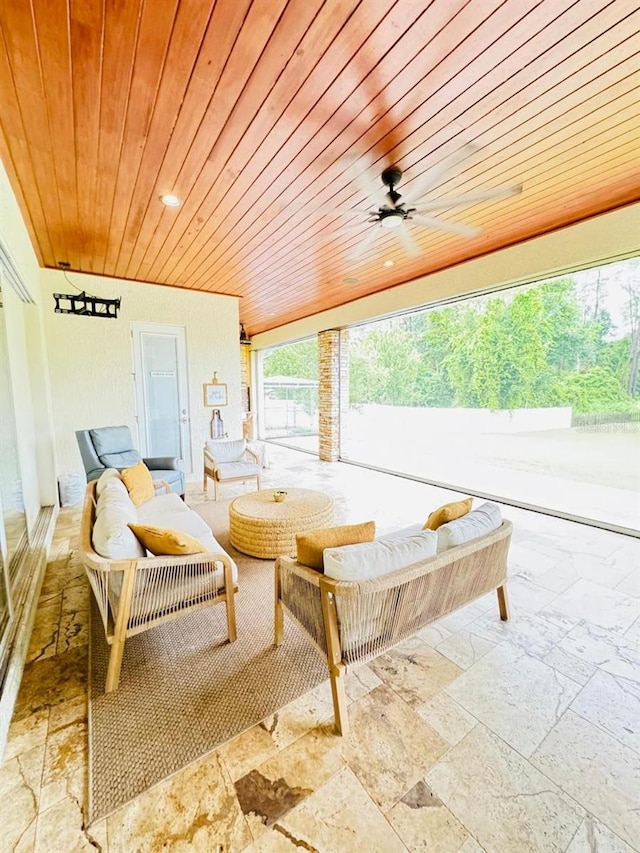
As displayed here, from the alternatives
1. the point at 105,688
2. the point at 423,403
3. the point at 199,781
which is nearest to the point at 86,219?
the point at 105,688

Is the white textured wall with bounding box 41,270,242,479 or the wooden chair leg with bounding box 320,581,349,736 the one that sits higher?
the white textured wall with bounding box 41,270,242,479

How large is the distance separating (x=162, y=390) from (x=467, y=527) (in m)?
4.77

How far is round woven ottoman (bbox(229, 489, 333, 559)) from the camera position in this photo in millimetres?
2764

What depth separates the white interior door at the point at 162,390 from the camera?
4977mm

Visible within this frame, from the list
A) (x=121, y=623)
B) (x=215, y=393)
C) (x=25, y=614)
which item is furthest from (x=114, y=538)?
(x=215, y=393)

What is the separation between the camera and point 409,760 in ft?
4.25

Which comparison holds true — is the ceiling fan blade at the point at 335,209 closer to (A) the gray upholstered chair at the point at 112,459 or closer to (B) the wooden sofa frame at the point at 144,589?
(B) the wooden sofa frame at the point at 144,589

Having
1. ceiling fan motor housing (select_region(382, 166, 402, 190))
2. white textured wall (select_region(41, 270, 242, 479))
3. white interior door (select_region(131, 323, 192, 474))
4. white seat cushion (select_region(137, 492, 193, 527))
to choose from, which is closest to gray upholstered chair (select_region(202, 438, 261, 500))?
white interior door (select_region(131, 323, 192, 474))

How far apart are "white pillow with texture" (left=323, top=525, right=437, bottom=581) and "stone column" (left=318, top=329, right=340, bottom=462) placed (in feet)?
16.7

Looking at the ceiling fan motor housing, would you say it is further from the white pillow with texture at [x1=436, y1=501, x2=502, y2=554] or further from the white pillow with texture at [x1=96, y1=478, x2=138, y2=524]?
the white pillow with texture at [x1=96, y1=478, x2=138, y2=524]

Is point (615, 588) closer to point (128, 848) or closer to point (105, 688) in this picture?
point (128, 848)

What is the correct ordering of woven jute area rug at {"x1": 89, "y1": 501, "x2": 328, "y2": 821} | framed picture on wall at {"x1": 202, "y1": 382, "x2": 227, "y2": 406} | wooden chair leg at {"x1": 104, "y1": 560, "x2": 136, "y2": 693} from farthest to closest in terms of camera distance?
framed picture on wall at {"x1": 202, "y1": 382, "x2": 227, "y2": 406}
wooden chair leg at {"x1": 104, "y1": 560, "x2": 136, "y2": 693}
woven jute area rug at {"x1": 89, "y1": 501, "x2": 328, "y2": 821}

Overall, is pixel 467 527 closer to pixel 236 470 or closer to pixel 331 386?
pixel 236 470

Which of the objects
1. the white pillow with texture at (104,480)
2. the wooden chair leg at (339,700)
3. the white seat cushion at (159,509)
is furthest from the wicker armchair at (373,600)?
the white pillow with texture at (104,480)
